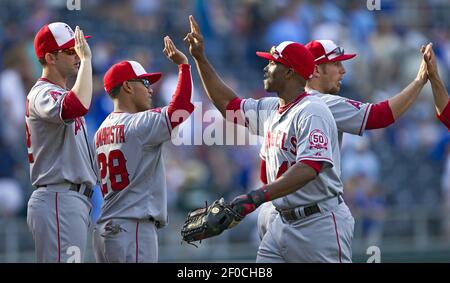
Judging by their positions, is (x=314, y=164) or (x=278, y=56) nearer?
(x=314, y=164)

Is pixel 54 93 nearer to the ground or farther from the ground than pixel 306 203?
farther from the ground

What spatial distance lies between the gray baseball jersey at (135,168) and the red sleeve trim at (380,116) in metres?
1.10

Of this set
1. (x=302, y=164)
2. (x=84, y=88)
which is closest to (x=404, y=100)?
(x=302, y=164)

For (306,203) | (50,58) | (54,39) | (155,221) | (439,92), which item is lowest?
(155,221)

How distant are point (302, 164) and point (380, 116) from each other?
90cm

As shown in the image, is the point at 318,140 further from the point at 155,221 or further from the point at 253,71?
the point at 253,71

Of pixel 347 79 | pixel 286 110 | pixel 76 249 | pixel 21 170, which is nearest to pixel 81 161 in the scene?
pixel 76 249

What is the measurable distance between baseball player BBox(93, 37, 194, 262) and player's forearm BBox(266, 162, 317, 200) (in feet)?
2.79

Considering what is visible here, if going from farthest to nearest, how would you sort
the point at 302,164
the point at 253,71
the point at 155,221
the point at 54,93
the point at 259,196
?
the point at 253,71
the point at 155,221
the point at 54,93
the point at 302,164
the point at 259,196

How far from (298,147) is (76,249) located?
133 centimetres

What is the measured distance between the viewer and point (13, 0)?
38.5 ft

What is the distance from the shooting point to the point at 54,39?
19.2ft

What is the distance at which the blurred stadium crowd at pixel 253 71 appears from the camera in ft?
35.0

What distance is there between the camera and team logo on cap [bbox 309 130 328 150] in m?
5.15
